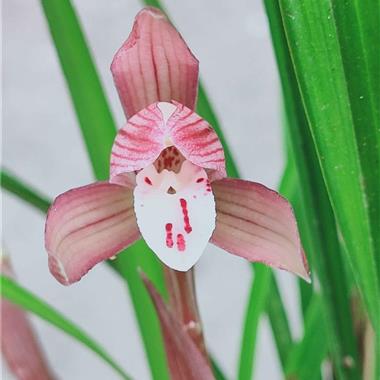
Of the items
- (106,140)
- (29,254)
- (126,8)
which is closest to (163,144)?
(106,140)

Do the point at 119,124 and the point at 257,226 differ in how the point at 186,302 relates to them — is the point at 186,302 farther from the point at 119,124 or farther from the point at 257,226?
the point at 119,124

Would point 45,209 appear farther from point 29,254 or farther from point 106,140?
point 29,254

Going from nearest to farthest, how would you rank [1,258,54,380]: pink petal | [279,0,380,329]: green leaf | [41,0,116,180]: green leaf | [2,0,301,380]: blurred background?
[279,0,380,329]: green leaf
[41,0,116,180]: green leaf
[1,258,54,380]: pink petal
[2,0,301,380]: blurred background

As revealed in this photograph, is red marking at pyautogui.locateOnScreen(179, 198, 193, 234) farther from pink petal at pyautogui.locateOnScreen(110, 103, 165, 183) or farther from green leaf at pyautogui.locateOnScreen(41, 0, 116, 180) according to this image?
green leaf at pyautogui.locateOnScreen(41, 0, 116, 180)

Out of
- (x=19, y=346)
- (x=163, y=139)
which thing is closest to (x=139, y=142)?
(x=163, y=139)

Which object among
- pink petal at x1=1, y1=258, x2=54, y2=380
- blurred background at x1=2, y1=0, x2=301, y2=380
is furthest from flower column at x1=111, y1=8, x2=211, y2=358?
blurred background at x1=2, y1=0, x2=301, y2=380
